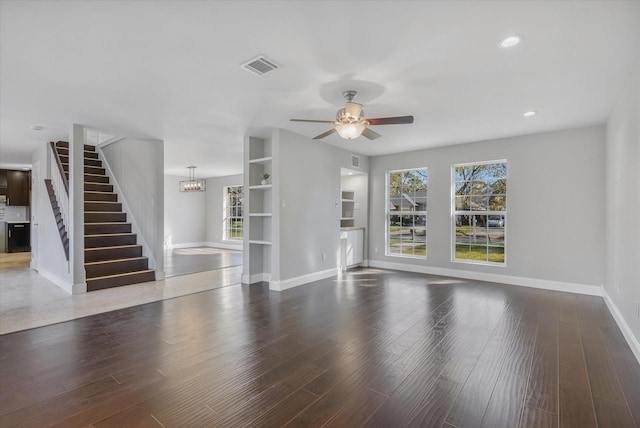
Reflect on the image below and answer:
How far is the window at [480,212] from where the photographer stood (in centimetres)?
562

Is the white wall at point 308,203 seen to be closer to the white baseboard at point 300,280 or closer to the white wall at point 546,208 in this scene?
the white baseboard at point 300,280

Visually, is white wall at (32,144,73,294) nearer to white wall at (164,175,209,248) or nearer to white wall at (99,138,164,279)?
white wall at (99,138,164,279)

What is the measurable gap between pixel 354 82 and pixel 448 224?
394 cm

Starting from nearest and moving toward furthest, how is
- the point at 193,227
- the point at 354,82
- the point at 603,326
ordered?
the point at 354,82 → the point at 603,326 → the point at 193,227

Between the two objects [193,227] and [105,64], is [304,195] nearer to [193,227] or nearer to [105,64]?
[105,64]

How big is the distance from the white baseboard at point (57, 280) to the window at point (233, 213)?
214 inches

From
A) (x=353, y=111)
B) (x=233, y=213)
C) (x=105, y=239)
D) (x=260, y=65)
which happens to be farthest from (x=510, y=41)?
(x=233, y=213)

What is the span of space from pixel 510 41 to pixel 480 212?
3894mm

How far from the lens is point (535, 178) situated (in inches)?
205

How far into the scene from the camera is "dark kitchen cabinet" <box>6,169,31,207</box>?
923 centimetres

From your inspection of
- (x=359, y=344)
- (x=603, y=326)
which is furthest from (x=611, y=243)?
(x=359, y=344)

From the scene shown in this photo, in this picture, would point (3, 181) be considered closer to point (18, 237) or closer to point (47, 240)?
point (18, 237)

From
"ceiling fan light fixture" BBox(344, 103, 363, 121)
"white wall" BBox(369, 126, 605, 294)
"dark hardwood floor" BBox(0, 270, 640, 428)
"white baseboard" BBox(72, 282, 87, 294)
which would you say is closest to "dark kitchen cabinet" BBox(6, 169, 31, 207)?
"white baseboard" BBox(72, 282, 87, 294)

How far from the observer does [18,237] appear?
949cm
